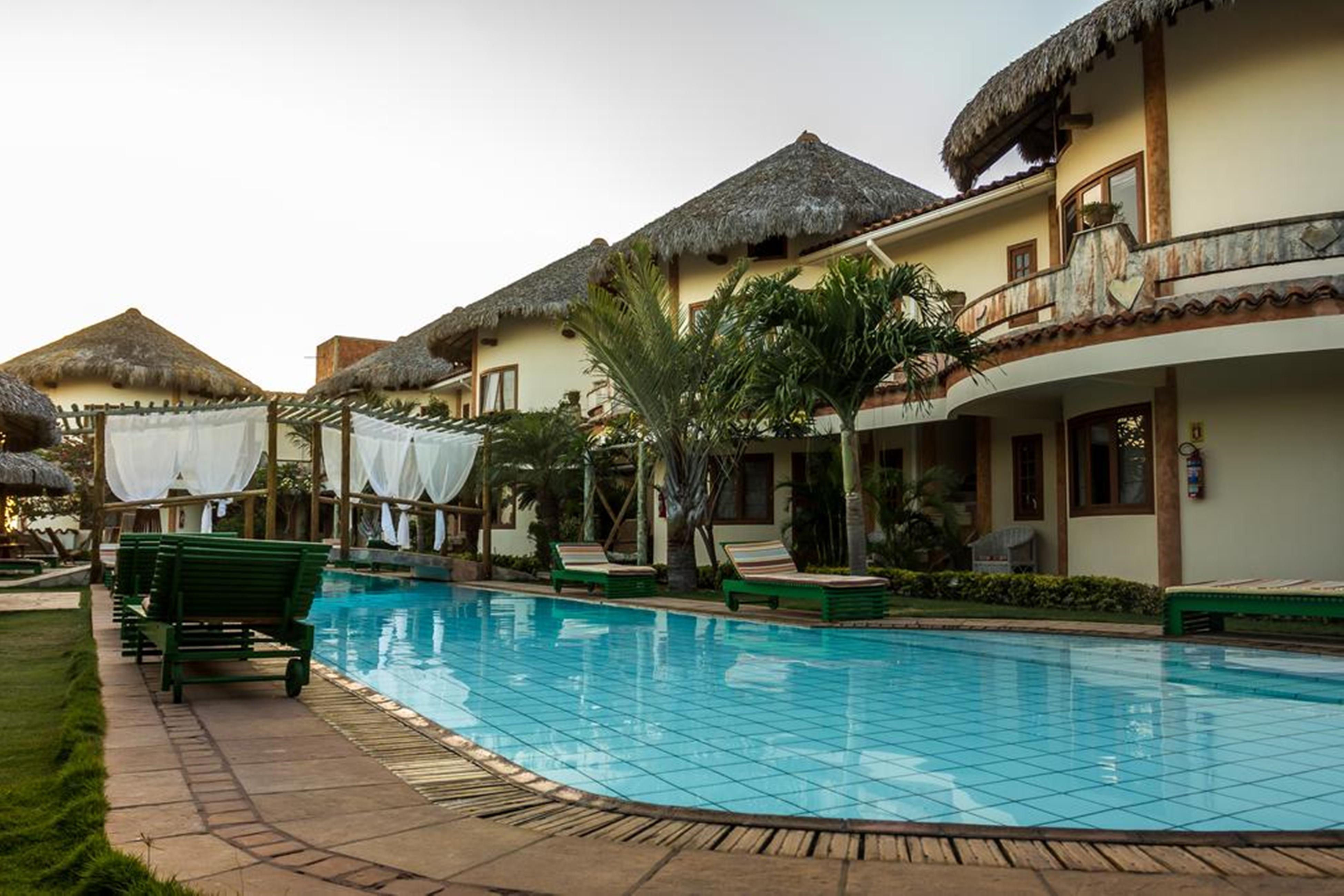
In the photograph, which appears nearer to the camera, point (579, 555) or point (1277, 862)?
point (1277, 862)

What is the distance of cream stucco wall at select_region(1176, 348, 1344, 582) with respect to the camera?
1098 cm

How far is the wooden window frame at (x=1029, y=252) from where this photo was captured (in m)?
15.9

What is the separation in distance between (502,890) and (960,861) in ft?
4.48

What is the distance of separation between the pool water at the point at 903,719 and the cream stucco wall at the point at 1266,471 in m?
2.82

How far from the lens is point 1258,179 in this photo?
11727 mm

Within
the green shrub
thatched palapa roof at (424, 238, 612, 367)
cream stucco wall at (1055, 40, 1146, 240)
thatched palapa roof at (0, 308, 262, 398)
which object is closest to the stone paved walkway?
cream stucco wall at (1055, 40, 1146, 240)

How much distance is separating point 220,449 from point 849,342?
37.2 feet

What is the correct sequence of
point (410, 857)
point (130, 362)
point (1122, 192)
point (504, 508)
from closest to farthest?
point (410, 857) < point (1122, 192) < point (504, 508) < point (130, 362)

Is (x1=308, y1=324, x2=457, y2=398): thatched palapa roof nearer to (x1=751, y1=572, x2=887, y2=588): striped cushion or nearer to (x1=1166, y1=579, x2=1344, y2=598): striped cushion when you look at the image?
(x1=751, y1=572, x2=887, y2=588): striped cushion

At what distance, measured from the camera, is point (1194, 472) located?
11.6 m

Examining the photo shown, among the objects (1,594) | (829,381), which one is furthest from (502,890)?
(1,594)

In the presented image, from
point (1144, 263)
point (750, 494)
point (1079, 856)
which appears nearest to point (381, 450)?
point (750, 494)

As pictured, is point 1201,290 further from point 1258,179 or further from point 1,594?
point 1,594

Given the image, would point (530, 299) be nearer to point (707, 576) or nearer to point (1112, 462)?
point (707, 576)
